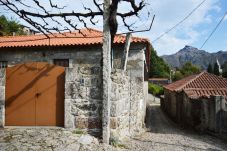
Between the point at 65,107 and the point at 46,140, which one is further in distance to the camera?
the point at 65,107

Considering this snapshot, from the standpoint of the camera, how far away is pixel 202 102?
12992 mm

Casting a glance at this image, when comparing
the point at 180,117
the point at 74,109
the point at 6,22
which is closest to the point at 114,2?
the point at 74,109

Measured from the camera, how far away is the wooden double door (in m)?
7.94

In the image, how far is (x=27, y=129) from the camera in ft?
25.2

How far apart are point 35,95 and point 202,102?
7.82m

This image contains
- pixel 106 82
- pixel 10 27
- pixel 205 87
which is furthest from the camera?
pixel 10 27

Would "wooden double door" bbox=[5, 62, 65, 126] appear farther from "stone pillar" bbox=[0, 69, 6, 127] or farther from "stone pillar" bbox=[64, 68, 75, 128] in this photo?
"stone pillar" bbox=[64, 68, 75, 128]

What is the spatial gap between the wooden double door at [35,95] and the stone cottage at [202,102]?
6884 mm

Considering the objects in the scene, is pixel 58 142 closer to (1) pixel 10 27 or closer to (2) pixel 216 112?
(2) pixel 216 112

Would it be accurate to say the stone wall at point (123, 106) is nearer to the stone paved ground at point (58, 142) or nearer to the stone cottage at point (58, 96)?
the stone cottage at point (58, 96)

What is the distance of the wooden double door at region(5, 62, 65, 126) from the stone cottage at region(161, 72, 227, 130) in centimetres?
688

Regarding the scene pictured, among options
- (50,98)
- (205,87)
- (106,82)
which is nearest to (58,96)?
(50,98)

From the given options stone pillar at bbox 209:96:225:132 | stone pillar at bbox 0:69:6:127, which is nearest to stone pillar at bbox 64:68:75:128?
stone pillar at bbox 0:69:6:127

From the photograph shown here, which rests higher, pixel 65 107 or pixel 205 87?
pixel 205 87
